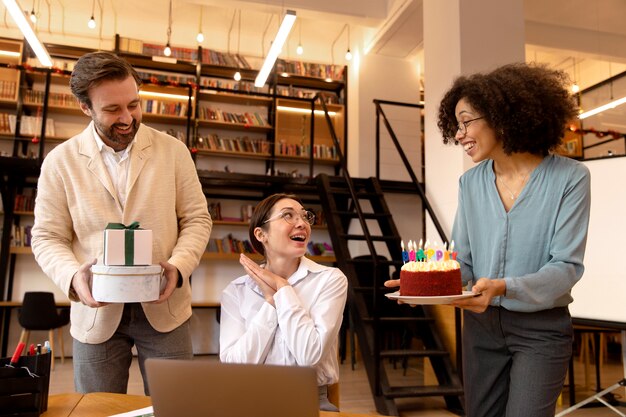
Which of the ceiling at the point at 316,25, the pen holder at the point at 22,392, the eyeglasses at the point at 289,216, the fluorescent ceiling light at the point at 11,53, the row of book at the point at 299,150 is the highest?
the ceiling at the point at 316,25

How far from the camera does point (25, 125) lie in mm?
6645

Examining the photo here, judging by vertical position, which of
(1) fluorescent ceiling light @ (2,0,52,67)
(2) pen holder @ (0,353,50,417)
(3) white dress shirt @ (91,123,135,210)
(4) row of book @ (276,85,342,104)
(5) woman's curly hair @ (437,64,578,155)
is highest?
(4) row of book @ (276,85,342,104)

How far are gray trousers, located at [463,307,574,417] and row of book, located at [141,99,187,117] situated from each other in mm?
6278

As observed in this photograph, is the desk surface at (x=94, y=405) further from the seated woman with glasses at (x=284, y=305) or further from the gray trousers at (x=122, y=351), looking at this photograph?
the seated woman with glasses at (x=284, y=305)

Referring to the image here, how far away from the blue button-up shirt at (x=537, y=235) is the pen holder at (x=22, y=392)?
1.18 m

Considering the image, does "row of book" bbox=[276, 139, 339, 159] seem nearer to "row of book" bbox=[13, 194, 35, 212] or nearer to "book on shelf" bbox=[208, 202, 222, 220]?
"book on shelf" bbox=[208, 202, 222, 220]

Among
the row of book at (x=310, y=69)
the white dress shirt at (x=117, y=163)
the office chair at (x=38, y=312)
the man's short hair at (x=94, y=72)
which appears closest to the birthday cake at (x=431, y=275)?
the white dress shirt at (x=117, y=163)

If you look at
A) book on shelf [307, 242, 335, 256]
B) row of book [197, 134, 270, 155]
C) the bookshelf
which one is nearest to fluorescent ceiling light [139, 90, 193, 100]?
the bookshelf

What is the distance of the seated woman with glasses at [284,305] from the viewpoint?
1.50 m

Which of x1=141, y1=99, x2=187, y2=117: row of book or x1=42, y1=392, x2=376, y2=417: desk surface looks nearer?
x1=42, y1=392, x2=376, y2=417: desk surface

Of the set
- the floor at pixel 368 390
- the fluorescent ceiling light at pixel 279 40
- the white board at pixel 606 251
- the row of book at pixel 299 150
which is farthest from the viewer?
the row of book at pixel 299 150

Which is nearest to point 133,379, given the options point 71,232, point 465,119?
point 71,232

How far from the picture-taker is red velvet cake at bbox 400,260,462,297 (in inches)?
58.3

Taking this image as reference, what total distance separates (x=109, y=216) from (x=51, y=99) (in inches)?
239
